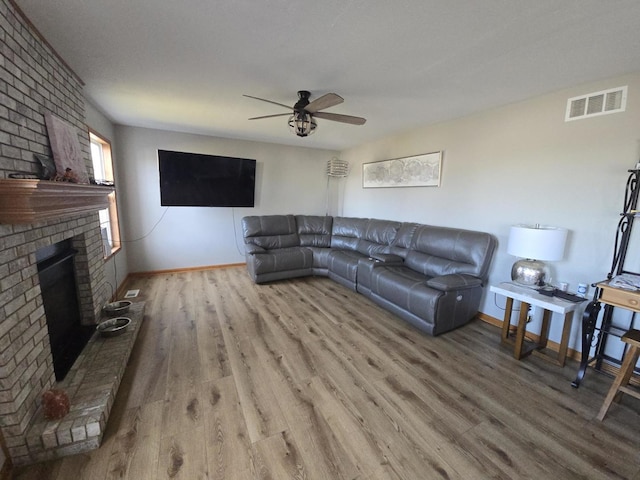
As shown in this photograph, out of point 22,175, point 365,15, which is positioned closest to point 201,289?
point 22,175

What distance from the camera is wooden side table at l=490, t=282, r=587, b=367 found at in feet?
6.93

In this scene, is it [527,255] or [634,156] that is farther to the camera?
[527,255]

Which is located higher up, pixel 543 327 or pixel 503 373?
pixel 543 327

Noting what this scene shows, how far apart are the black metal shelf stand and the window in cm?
485

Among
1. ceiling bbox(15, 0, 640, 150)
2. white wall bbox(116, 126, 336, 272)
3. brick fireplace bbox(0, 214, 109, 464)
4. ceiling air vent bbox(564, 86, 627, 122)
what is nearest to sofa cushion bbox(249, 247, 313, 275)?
white wall bbox(116, 126, 336, 272)

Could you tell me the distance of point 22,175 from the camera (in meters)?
1.45

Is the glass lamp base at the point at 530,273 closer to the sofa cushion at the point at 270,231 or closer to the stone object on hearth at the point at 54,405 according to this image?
the sofa cushion at the point at 270,231

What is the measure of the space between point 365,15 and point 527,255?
2198 millimetres

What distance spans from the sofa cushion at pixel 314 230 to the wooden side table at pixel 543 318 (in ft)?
9.79

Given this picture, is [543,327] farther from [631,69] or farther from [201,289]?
[201,289]

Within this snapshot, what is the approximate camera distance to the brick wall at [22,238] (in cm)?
124

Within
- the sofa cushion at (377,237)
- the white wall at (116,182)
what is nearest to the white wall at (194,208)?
the white wall at (116,182)

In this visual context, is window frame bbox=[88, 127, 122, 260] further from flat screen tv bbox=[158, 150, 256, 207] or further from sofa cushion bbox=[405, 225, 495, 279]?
sofa cushion bbox=[405, 225, 495, 279]

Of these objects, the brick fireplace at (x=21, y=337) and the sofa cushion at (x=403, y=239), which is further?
the sofa cushion at (x=403, y=239)
